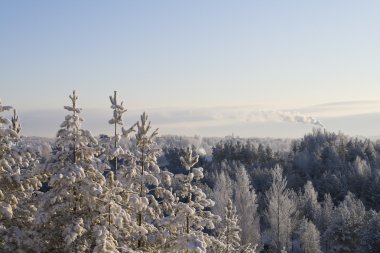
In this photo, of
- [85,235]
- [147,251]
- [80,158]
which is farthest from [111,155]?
[147,251]

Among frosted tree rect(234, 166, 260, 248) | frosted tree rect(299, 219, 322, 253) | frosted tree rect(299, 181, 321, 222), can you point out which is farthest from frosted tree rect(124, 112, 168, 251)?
frosted tree rect(299, 181, 321, 222)

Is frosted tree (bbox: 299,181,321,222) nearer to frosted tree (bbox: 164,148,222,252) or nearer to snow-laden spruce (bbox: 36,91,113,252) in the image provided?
frosted tree (bbox: 164,148,222,252)

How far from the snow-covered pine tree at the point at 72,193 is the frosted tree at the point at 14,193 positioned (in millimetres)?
613

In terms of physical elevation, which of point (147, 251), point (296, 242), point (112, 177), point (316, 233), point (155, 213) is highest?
point (112, 177)

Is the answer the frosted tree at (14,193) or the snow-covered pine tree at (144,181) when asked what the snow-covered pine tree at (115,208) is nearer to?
the snow-covered pine tree at (144,181)

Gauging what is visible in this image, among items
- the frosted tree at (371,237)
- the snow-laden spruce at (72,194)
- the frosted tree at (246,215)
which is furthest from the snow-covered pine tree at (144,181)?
the frosted tree at (371,237)

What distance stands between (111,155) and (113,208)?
4.76 feet

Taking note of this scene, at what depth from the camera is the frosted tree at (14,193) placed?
43.1ft

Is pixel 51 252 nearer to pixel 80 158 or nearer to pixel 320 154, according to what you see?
pixel 80 158

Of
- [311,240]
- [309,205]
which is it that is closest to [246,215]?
[311,240]

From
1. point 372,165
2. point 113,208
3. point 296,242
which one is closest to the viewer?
point 113,208

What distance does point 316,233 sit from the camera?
5094cm

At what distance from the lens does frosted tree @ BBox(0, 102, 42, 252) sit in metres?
13.1

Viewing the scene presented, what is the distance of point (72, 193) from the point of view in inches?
524
